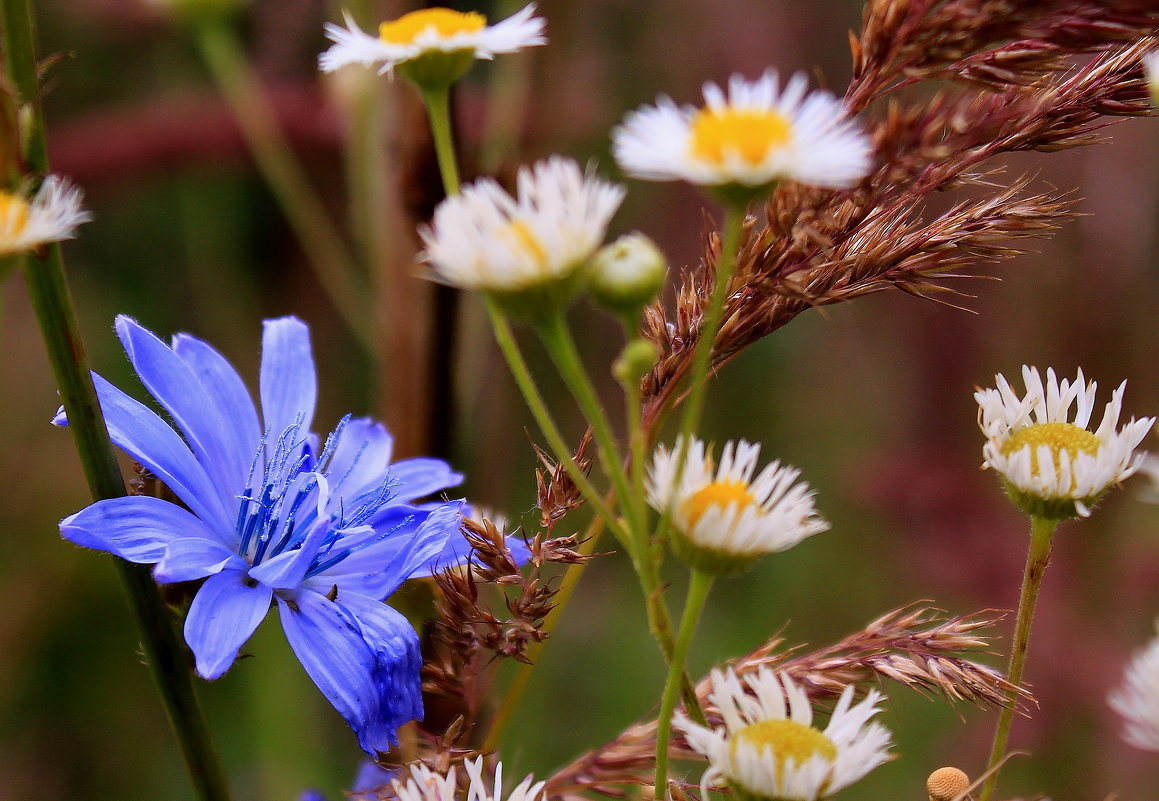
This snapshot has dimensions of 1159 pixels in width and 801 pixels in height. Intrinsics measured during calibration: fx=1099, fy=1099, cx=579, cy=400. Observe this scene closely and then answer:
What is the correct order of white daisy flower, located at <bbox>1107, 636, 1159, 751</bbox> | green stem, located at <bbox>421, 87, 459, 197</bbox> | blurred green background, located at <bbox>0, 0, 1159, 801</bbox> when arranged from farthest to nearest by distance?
blurred green background, located at <bbox>0, 0, 1159, 801</bbox> < green stem, located at <bbox>421, 87, 459, 197</bbox> < white daisy flower, located at <bbox>1107, 636, 1159, 751</bbox>

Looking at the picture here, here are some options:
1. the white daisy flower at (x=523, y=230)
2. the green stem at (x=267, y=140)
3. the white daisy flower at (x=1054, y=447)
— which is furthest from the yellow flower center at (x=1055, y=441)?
the green stem at (x=267, y=140)

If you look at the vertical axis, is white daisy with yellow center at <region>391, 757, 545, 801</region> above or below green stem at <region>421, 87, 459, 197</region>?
below

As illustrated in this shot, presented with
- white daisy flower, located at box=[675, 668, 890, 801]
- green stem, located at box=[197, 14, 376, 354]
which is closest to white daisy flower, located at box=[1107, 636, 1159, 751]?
white daisy flower, located at box=[675, 668, 890, 801]

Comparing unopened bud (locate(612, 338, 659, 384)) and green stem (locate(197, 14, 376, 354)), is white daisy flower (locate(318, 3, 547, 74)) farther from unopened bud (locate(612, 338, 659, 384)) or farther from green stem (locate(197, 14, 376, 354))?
green stem (locate(197, 14, 376, 354))

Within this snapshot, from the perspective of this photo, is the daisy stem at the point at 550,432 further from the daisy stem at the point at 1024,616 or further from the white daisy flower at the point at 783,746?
the daisy stem at the point at 1024,616

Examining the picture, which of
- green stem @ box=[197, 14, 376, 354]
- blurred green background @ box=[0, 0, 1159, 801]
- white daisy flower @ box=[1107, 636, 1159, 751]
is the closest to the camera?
white daisy flower @ box=[1107, 636, 1159, 751]

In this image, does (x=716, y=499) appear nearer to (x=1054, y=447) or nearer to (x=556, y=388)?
(x=1054, y=447)
